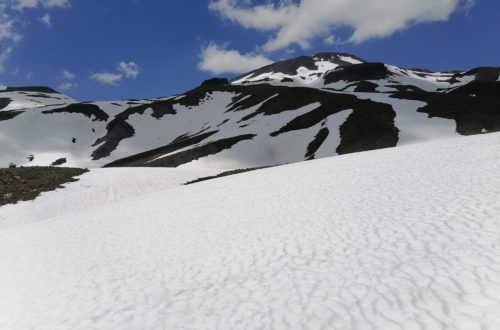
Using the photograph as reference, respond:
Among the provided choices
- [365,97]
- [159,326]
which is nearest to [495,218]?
[159,326]

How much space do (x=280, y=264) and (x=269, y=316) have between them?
2.49 meters

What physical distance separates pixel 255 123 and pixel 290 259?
197 feet

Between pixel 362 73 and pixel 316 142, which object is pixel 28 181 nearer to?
pixel 316 142

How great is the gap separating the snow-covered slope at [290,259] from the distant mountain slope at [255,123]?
28719mm

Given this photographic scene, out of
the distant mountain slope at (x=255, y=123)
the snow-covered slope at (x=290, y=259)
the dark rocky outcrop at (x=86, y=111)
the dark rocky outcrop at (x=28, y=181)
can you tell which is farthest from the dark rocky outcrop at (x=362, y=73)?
the snow-covered slope at (x=290, y=259)

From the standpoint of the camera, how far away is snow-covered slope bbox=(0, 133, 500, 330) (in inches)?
276

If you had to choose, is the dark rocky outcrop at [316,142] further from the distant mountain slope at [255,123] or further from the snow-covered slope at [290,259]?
the snow-covered slope at [290,259]

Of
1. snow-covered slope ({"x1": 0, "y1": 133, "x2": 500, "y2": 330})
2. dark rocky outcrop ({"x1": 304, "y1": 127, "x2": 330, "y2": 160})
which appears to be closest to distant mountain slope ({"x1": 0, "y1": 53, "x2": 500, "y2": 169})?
dark rocky outcrop ({"x1": 304, "y1": 127, "x2": 330, "y2": 160})

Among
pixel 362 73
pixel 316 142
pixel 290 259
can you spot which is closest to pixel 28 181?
pixel 290 259

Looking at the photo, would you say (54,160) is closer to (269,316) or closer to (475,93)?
(269,316)

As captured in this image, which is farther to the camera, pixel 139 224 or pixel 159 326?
pixel 139 224

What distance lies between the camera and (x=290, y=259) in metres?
9.85

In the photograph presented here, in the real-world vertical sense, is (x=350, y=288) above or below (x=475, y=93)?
below

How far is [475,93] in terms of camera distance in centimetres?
8950
